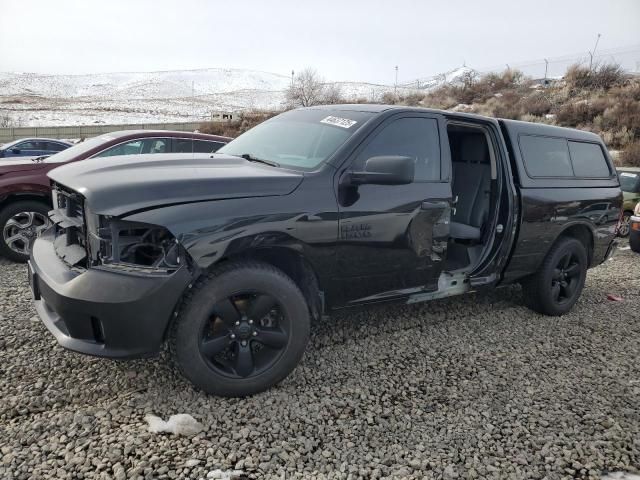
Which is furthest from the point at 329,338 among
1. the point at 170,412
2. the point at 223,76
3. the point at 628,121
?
the point at 223,76

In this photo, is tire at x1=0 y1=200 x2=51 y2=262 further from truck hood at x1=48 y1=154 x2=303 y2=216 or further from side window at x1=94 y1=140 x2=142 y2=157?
truck hood at x1=48 y1=154 x2=303 y2=216

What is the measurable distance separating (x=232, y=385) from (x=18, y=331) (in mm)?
1910

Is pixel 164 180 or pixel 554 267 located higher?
pixel 164 180

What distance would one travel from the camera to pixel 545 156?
449 cm

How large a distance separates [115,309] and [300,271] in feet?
3.71

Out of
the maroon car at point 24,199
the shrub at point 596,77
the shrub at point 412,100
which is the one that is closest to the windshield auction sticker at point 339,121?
the maroon car at point 24,199

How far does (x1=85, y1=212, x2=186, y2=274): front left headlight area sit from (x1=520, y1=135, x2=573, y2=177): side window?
3232mm

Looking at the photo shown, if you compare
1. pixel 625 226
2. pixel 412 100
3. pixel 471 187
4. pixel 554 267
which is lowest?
pixel 625 226

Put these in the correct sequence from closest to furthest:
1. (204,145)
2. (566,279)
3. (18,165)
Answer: (566,279) < (18,165) < (204,145)

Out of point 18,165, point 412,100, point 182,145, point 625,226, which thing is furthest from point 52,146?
point 412,100

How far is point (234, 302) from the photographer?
2.79 m

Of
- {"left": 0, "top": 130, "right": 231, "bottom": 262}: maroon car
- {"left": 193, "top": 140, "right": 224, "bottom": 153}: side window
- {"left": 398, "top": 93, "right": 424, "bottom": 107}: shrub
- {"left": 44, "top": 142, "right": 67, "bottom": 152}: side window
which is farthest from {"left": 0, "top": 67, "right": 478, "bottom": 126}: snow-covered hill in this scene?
{"left": 0, "top": 130, "right": 231, "bottom": 262}: maroon car

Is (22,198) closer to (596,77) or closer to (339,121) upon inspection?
(339,121)

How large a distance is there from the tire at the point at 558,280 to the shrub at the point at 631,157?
13560mm
